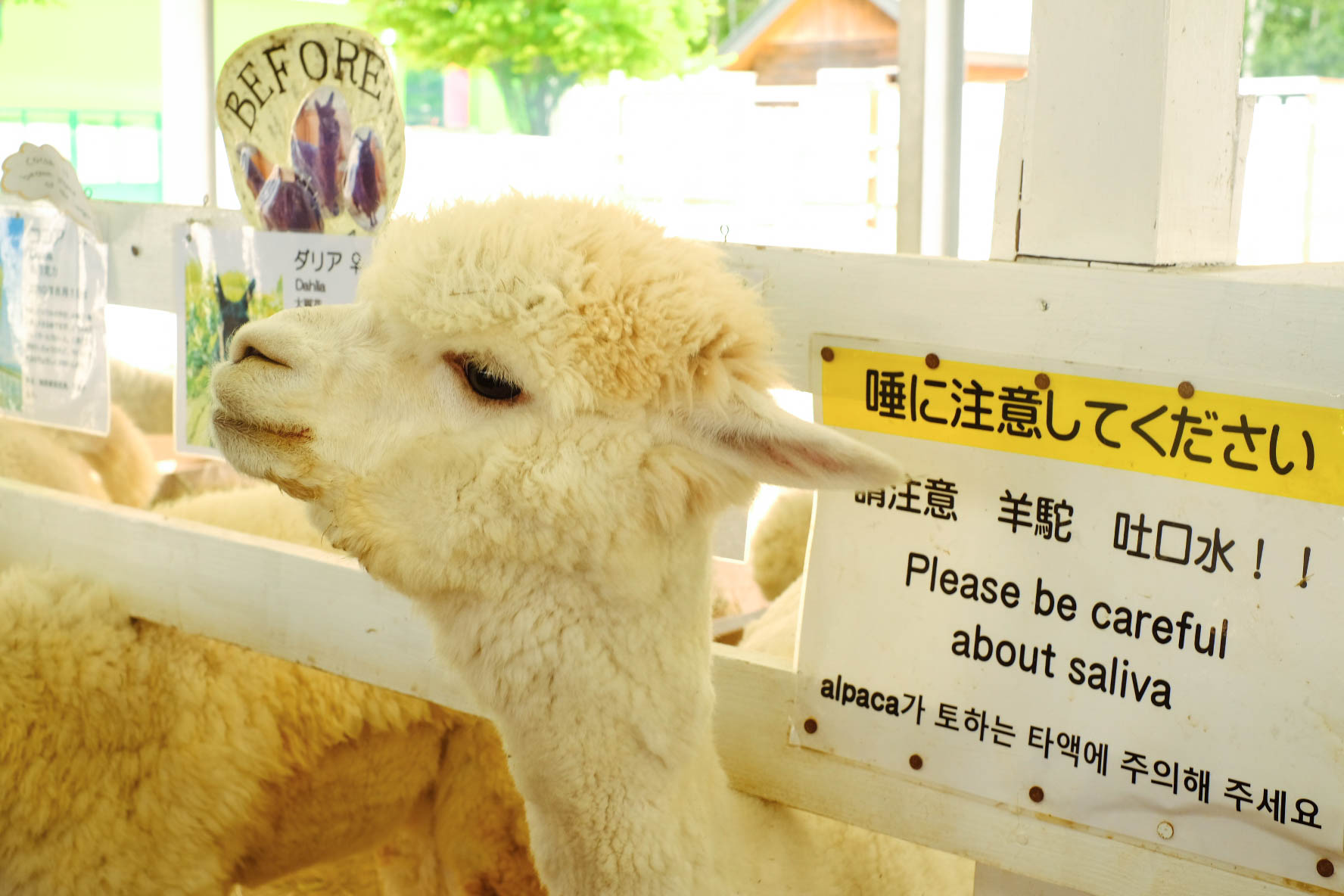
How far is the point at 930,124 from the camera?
335 cm

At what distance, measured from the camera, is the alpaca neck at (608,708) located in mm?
1402

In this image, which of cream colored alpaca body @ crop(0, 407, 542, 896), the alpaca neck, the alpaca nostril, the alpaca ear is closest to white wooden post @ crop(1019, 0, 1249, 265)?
the alpaca ear

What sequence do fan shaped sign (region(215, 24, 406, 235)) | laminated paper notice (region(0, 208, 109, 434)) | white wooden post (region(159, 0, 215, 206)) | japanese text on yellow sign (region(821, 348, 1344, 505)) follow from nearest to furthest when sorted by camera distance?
japanese text on yellow sign (region(821, 348, 1344, 505)) → fan shaped sign (region(215, 24, 406, 235)) → laminated paper notice (region(0, 208, 109, 434)) → white wooden post (region(159, 0, 215, 206))

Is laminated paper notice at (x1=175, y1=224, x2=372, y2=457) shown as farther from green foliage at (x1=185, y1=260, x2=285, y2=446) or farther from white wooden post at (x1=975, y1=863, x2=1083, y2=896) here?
white wooden post at (x1=975, y1=863, x2=1083, y2=896)

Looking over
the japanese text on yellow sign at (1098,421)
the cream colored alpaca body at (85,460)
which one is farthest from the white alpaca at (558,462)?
the cream colored alpaca body at (85,460)

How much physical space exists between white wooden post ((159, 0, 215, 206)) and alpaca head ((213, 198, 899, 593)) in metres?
2.08

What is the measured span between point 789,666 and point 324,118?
4.06 feet

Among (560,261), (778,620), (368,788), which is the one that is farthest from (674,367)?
(368,788)

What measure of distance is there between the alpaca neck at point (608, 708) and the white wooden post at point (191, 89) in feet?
7.46

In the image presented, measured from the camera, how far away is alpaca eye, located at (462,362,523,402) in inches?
54.1

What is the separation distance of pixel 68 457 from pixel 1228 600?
3.31 meters

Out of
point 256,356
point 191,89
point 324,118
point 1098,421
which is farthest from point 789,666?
point 191,89

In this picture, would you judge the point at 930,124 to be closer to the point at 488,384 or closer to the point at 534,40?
the point at 488,384

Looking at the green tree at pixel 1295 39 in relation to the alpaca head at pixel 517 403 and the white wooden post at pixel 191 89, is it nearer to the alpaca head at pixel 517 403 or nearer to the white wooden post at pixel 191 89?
the white wooden post at pixel 191 89
